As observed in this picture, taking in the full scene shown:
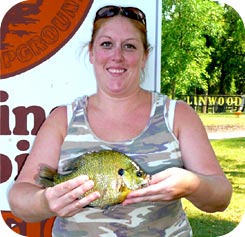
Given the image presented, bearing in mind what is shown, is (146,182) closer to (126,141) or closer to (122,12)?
(126,141)

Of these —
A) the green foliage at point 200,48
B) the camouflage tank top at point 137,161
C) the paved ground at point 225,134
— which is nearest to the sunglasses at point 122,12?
the camouflage tank top at point 137,161

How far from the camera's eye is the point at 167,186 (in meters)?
0.94

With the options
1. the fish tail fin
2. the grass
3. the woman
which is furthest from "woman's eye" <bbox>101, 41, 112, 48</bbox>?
the grass

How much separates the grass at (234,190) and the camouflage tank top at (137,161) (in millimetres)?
1867

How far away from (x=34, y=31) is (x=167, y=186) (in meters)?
0.78

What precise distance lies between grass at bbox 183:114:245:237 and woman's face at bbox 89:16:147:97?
76.8 inches

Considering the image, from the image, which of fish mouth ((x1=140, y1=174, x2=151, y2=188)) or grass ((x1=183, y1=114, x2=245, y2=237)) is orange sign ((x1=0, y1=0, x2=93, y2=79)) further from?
grass ((x1=183, y1=114, x2=245, y2=237))

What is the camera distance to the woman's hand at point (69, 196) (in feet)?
2.93

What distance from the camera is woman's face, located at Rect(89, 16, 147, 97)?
110 cm

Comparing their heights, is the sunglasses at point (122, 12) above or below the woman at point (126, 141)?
above

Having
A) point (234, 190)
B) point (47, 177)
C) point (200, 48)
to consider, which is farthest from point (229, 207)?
point (47, 177)

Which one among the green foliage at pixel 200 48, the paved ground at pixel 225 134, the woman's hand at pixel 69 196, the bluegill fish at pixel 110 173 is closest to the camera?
the woman's hand at pixel 69 196

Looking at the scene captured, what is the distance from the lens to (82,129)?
1.12m

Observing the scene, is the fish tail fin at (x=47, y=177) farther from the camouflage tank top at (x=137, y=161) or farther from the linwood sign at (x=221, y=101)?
the linwood sign at (x=221, y=101)
